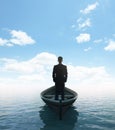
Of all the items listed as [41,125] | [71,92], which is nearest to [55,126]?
[41,125]

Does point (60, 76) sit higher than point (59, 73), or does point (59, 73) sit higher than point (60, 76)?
point (59, 73)

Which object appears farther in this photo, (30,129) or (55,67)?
(55,67)

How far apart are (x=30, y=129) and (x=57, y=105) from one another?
2.67 m

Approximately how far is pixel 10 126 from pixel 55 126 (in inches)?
96.9

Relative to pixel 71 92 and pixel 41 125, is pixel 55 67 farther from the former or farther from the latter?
pixel 71 92

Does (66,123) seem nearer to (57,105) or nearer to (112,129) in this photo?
(57,105)

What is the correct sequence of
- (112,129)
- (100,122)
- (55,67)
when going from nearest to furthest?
(112,129) < (100,122) < (55,67)

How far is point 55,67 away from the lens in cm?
1310

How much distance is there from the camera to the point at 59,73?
13.2 meters

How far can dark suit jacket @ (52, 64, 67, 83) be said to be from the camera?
515 inches

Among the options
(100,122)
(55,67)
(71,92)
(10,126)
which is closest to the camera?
(10,126)

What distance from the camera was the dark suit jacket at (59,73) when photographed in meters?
13.1

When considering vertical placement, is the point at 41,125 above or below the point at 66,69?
below

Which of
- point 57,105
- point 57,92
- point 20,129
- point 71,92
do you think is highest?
point 71,92
